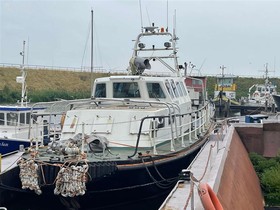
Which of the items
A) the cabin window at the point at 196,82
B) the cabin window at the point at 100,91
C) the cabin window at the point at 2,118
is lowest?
the cabin window at the point at 2,118

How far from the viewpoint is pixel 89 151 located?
10211 mm

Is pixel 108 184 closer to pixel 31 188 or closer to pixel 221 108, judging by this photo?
pixel 31 188

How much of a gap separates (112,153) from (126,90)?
3485 mm

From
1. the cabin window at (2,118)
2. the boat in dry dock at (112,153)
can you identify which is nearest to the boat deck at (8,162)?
the boat in dry dock at (112,153)

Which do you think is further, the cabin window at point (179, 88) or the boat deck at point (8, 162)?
the cabin window at point (179, 88)

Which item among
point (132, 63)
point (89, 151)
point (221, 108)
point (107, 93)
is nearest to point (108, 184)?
point (89, 151)

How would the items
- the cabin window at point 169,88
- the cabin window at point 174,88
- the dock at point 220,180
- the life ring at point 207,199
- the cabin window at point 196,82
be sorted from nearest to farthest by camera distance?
1. the life ring at point 207,199
2. the dock at point 220,180
3. the cabin window at point 169,88
4. the cabin window at point 174,88
5. the cabin window at point 196,82

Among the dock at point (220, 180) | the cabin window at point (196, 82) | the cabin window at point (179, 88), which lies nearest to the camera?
the dock at point (220, 180)

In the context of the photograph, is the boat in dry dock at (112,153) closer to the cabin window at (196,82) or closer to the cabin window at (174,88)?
the cabin window at (174,88)

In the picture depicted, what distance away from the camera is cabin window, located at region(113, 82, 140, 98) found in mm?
13199

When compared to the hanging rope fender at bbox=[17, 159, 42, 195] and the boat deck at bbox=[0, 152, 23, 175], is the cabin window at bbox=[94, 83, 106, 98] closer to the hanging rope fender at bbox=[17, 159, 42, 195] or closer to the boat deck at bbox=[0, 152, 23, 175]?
the boat deck at bbox=[0, 152, 23, 175]

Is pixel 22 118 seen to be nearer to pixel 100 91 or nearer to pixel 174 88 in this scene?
pixel 100 91

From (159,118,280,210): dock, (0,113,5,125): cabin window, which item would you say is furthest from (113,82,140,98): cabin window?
(0,113,5,125): cabin window

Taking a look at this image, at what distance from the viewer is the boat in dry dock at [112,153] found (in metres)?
8.85
